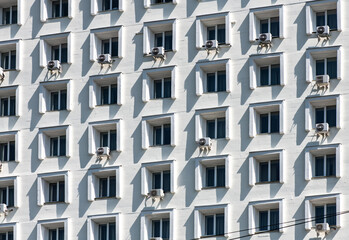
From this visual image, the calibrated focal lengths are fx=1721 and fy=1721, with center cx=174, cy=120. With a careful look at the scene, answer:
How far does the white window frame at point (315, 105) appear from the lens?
80.2 metres

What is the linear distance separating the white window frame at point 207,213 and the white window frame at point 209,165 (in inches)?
39.5

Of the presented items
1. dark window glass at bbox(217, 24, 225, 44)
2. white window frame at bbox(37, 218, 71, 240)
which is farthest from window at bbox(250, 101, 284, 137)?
white window frame at bbox(37, 218, 71, 240)

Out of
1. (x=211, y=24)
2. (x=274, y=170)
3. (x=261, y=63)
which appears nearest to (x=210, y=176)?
(x=274, y=170)

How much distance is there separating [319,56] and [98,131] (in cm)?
1175

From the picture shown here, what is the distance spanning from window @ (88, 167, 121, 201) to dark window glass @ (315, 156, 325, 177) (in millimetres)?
9823

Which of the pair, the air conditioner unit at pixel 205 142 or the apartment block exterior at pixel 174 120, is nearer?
the apartment block exterior at pixel 174 120

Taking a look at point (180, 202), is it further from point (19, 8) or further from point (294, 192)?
point (19, 8)

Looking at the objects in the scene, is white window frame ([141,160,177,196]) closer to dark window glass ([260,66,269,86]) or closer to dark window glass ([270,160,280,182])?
dark window glass ([270,160,280,182])

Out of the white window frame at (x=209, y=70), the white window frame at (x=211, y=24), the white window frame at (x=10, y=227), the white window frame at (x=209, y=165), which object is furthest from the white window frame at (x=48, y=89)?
the white window frame at (x=209, y=165)

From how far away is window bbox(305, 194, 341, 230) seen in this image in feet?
259

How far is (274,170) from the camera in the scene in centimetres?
8131

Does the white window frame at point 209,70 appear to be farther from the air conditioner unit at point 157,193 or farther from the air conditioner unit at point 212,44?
the air conditioner unit at point 157,193

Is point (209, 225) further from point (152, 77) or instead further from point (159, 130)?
point (152, 77)

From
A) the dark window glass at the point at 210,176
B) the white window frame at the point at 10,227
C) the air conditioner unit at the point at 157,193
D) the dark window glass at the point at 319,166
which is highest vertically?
the dark window glass at the point at 319,166
